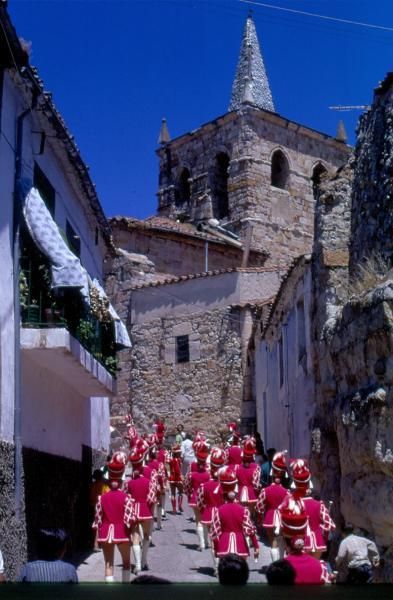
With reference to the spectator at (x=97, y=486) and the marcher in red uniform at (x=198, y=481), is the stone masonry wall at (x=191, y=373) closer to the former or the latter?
the marcher in red uniform at (x=198, y=481)

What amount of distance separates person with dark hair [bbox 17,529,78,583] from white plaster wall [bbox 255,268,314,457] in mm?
9587

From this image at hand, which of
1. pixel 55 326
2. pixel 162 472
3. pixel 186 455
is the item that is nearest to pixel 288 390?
pixel 162 472

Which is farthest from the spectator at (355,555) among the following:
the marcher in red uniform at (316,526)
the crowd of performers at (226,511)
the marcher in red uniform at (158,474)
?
the marcher in red uniform at (158,474)

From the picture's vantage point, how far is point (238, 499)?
46.3 feet

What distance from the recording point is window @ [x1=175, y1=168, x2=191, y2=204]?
4212 centimetres

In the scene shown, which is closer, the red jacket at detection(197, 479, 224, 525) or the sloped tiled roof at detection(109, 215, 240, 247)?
the red jacket at detection(197, 479, 224, 525)

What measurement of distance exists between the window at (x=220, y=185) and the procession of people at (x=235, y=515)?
24.0 m

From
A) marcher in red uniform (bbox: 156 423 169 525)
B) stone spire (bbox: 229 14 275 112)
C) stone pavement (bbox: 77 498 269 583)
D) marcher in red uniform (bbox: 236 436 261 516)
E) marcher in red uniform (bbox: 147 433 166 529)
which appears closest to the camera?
stone pavement (bbox: 77 498 269 583)

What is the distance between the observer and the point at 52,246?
36.0 ft

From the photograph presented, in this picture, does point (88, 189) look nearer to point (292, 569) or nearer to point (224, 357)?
point (292, 569)

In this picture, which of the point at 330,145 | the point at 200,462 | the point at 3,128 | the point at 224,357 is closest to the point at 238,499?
the point at 200,462

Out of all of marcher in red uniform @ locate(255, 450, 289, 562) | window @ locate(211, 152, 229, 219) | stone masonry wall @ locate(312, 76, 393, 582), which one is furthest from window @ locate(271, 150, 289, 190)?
marcher in red uniform @ locate(255, 450, 289, 562)

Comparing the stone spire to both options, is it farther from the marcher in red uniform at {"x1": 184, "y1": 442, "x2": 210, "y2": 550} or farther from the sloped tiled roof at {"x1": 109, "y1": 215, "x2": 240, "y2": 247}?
→ the marcher in red uniform at {"x1": 184, "y1": 442, "x2": 210, "y2": 550}

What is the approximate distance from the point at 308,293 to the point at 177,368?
13.0 metres
